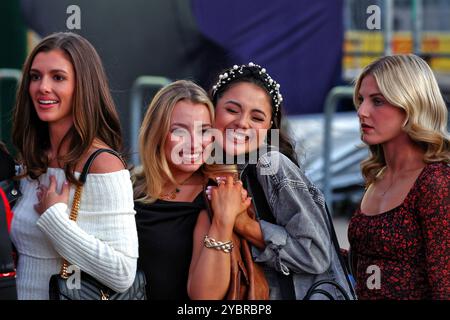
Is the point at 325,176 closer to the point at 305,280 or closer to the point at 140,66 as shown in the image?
the point at 140,66

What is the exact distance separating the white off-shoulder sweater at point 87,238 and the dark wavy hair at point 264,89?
0.55m

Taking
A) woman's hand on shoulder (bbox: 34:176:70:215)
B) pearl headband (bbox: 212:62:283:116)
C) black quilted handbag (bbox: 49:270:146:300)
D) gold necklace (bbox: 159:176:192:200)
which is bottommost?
black quilted handbag (bbox: 49:270:146:300)

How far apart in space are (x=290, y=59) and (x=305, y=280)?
4932mm

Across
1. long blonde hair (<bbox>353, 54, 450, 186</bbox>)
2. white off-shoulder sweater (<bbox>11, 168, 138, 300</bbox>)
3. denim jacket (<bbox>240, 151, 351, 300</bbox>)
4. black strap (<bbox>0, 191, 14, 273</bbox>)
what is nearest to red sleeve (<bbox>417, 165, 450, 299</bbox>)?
long blonde hair (<bbox>353, 54, 450, 186</bbox>)

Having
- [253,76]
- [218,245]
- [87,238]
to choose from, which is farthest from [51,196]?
[253,76]

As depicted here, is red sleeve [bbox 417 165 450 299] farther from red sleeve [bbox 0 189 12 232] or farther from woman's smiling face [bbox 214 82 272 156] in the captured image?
red sleeve [bbox 0 189 12 232]

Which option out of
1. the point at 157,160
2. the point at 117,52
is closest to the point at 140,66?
the point at 117,52

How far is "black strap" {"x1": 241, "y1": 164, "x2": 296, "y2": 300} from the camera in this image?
2837 mm

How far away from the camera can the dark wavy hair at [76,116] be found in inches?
111

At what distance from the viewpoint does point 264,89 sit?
10.1ft

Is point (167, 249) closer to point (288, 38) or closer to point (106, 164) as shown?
point (106, 164)

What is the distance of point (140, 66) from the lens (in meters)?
7.09

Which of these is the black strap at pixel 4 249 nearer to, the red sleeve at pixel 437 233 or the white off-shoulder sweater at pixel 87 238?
the white off-shoulder sweater at pixel 87 238

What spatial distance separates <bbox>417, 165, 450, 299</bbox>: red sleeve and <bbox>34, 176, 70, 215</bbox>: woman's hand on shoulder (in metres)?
1.17
